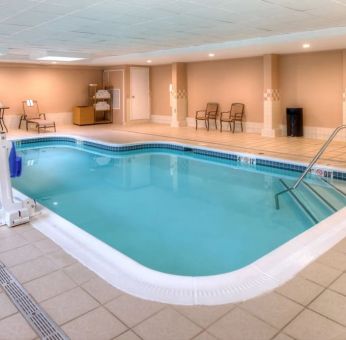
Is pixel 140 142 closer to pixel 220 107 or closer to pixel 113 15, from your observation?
pixel 220 107

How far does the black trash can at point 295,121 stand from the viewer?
9.06 meters

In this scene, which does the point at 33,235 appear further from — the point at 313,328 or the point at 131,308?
the point at 313,328

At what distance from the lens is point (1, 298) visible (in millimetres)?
2350

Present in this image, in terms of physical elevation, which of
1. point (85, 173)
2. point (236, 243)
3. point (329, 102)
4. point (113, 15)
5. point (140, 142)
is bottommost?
point (236, 243)

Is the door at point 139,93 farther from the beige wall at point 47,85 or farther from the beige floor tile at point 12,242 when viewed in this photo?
the beige floor tile at point 12,242

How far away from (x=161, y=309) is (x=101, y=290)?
460mm

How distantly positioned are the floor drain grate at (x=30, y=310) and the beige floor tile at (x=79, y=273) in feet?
1.06

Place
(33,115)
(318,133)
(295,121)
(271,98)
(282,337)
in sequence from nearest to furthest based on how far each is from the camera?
(282,337)
(318,133)
(295,121)
(271,98)
(33,115)

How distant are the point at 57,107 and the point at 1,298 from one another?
11.3 meters

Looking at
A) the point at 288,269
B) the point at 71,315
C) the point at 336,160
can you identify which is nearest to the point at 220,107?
the point at 336,160

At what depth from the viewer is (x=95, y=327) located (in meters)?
2.03

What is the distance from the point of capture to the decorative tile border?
6.07 meters

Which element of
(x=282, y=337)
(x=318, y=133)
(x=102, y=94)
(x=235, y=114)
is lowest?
(x=282, y=337)

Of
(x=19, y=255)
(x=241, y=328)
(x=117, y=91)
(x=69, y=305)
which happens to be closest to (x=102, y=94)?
(x=117, y=91)
